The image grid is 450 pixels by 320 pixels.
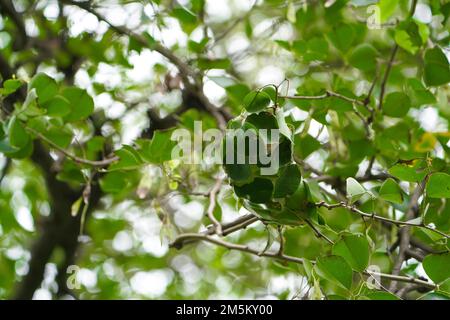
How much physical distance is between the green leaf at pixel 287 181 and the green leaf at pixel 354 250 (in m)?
0.12

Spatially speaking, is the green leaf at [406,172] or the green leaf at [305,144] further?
the green leaf at [305,144]

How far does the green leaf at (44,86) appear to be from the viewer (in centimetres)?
108

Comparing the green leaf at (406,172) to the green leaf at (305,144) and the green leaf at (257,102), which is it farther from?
the green leaf at (305,144)

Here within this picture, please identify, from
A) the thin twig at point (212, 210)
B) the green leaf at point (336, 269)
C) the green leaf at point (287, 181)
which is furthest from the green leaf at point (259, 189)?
the thin twig at point (212, 210)

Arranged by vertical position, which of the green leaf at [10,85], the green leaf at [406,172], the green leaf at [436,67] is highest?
the green leaf at [436,67]

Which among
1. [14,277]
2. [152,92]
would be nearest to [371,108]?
[152,92]

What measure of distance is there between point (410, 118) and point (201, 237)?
1.88 feet

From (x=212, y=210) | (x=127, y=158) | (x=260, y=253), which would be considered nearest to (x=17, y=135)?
(x=127, y=158)

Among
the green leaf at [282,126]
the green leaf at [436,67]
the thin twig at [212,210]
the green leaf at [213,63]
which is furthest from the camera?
the green leaf at [213,63]

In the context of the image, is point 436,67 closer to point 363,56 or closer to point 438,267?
point 363,56

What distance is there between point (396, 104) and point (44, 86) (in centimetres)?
62

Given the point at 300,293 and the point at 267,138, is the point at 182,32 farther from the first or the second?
the point at 267,138

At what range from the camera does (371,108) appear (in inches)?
48.4

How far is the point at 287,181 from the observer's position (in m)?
0.75
